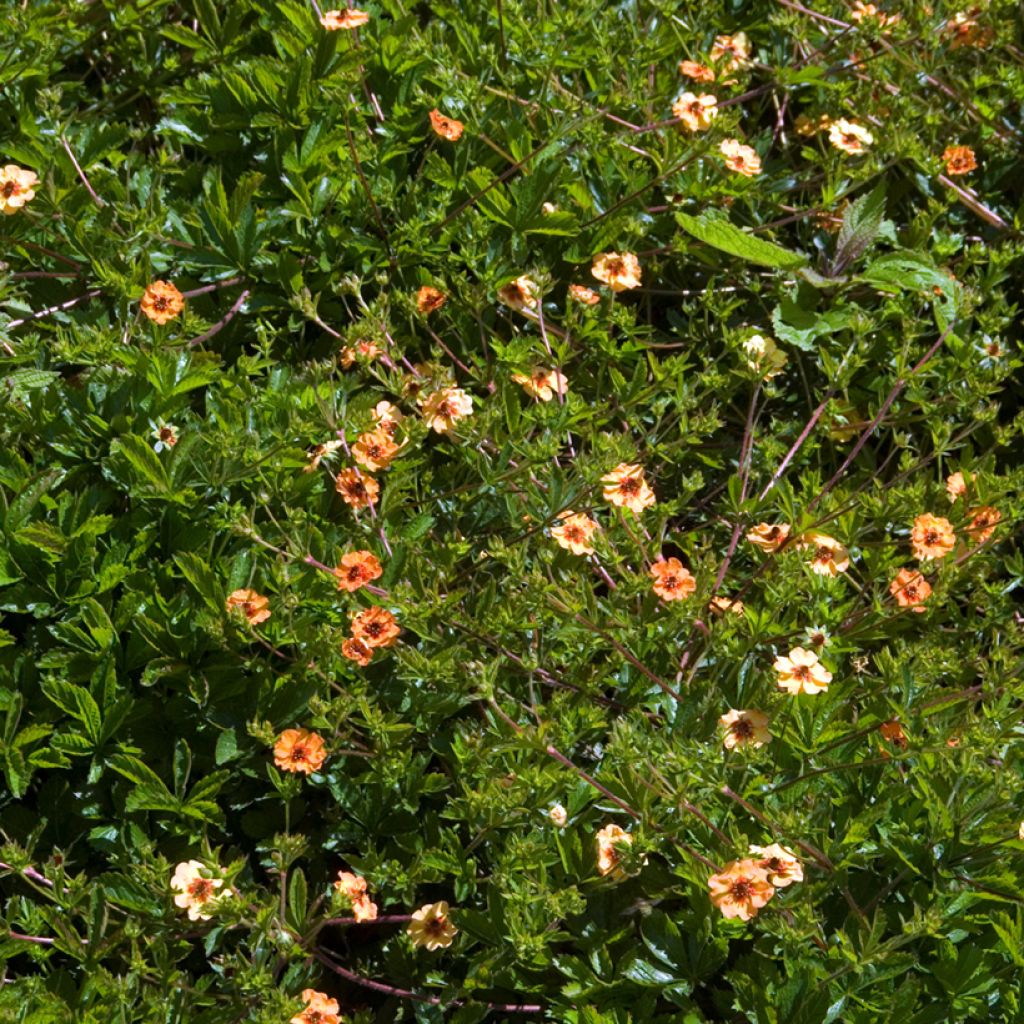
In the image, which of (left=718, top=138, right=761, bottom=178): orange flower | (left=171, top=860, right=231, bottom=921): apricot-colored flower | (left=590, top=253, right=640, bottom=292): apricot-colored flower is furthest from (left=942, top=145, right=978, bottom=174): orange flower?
(left=171, top=860, right=231, bottom=921): apricot-colored flower

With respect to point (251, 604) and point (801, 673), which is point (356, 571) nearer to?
point (251, 604)

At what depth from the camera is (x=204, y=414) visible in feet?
9.66

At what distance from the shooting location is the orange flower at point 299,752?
2.36 metres

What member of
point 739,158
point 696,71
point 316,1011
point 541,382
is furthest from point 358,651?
point 696,71

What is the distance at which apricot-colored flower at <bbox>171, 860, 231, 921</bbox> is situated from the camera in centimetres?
221

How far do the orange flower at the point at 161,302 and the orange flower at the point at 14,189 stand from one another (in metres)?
0.34

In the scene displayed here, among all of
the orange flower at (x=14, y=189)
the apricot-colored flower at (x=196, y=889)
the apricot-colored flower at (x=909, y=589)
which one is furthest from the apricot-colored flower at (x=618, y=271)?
the apricot-colored flower at (x=196, y=889)

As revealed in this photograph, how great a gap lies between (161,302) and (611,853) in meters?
1.42

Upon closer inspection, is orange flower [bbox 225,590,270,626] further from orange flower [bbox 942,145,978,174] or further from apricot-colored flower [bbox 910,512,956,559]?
orange flower [bbox 942,145,978,174]

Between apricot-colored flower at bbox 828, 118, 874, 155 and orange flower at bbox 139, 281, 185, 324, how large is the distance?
164cm

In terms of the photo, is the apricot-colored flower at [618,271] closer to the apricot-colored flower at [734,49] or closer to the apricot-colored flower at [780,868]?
the apricot-colored flower at [734,49]

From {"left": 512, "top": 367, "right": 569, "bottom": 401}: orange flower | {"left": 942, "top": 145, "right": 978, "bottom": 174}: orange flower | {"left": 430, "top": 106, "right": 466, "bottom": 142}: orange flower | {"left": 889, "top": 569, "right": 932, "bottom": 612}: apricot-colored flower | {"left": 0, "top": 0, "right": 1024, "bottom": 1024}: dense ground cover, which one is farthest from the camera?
{"left": 942, "top": 145, "right": 978, "bottom": 174}: orange flower

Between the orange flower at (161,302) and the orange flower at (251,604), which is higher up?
the orange flower at (161,302)

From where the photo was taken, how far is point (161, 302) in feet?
9.29
